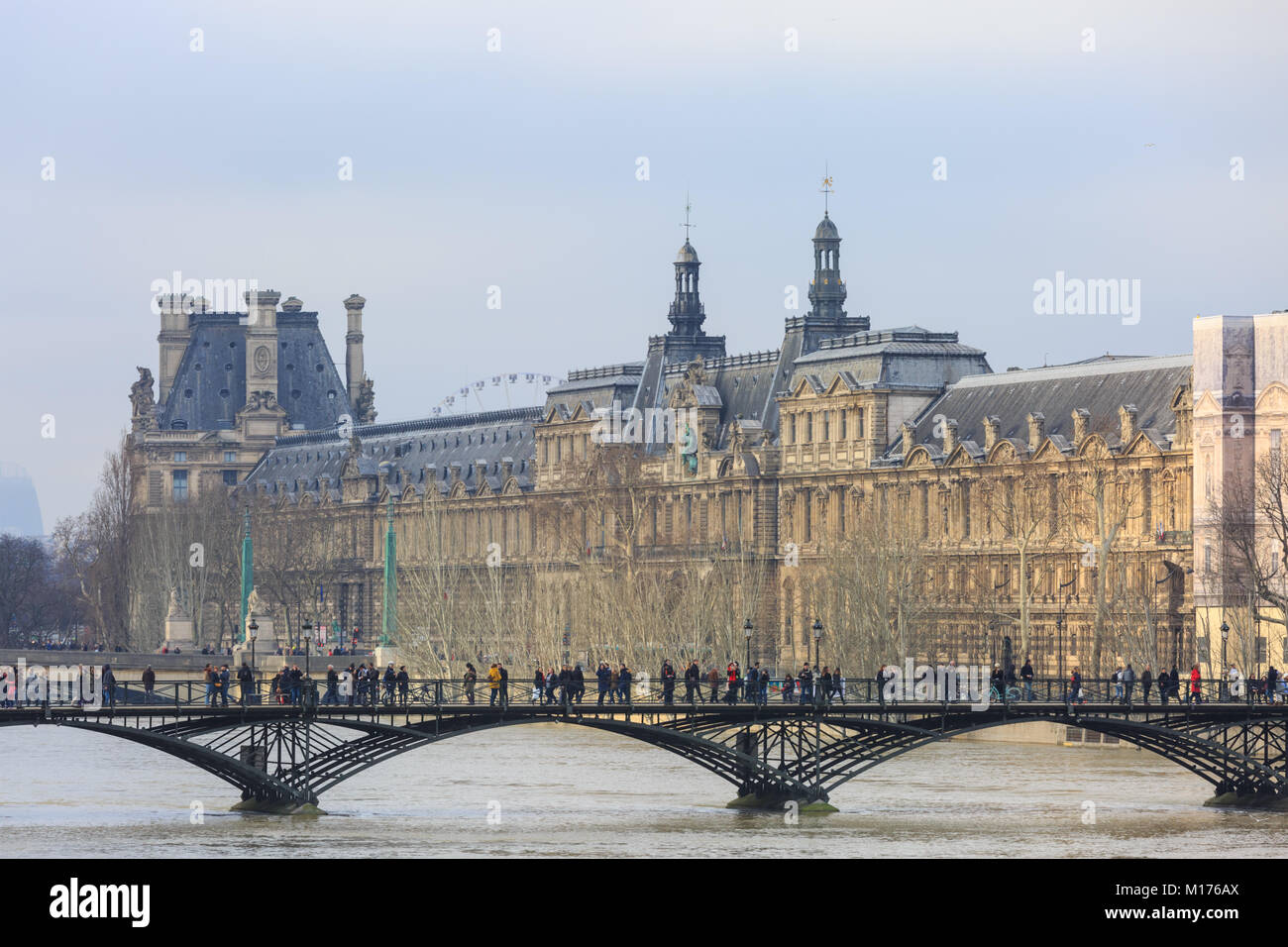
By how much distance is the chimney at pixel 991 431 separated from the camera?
138500 mm

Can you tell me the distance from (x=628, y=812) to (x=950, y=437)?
62517 millimetres

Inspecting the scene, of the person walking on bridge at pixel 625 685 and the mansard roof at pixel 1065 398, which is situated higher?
the mansard roof at pixel 1065 398

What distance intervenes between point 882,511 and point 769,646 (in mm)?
13294

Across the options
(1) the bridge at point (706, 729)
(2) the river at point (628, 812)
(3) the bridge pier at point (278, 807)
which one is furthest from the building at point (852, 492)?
(3) the bridge pier at point (278, 807)

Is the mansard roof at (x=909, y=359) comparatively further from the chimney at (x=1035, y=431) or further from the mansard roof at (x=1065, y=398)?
the chimney at (x=1035, y=431)

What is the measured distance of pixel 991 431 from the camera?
456ft

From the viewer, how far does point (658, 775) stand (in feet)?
320

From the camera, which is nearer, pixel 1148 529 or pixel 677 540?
pixel 1148 529

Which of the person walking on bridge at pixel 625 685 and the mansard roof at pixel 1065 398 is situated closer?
the person walking on bridge at pixel 625 685

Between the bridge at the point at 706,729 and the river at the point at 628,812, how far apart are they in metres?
1.12

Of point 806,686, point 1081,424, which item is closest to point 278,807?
point 806,686

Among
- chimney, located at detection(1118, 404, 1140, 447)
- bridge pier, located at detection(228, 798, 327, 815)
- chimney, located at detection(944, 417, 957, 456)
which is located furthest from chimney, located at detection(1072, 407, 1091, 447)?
bridge pier, located at detection(228, 798, 327, 815)
